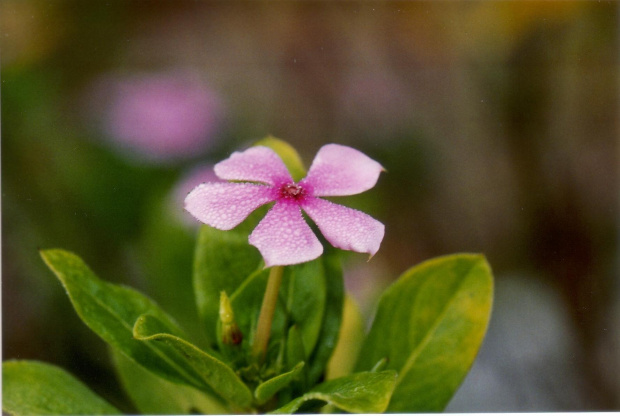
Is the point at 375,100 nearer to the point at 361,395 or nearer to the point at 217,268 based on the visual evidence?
the point at 217,268

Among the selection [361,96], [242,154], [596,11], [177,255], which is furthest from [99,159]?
[596,11]

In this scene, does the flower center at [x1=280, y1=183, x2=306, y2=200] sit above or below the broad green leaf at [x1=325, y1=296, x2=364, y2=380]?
above

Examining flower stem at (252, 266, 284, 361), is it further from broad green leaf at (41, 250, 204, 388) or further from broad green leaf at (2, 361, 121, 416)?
broad green leaf at (2, 361, 121, 416)

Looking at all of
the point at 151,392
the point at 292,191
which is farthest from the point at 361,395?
the point at 151,392

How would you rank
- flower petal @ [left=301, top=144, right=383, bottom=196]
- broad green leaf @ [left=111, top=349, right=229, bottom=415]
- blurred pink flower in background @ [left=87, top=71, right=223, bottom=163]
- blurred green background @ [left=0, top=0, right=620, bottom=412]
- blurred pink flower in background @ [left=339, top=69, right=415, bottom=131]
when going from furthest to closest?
blurred pink flower in background @ [left=339, top=69, right=415, bottom=131] < blurred pink flower in background @ [left=87, top=71, right=223, bottom=163] < blurred green background @ [left=0, top=0, right=620, bottom=412] < broad green leaf @ [left=111, top=349, right=229, bottom=415] < flower petal @ [left=301, top=144, right=383, bottom=196]

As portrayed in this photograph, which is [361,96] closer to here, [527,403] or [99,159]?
[99,159]

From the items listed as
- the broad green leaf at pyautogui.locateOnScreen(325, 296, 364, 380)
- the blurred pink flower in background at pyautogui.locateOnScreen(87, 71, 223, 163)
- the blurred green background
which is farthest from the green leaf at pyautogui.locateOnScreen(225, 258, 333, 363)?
the blurred pink flower in background at pyautogui.locateOnScreen(87, 71, 223, 163)

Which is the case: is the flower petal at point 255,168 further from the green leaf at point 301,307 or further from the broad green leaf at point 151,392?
the broad green leaf at point 151,392
